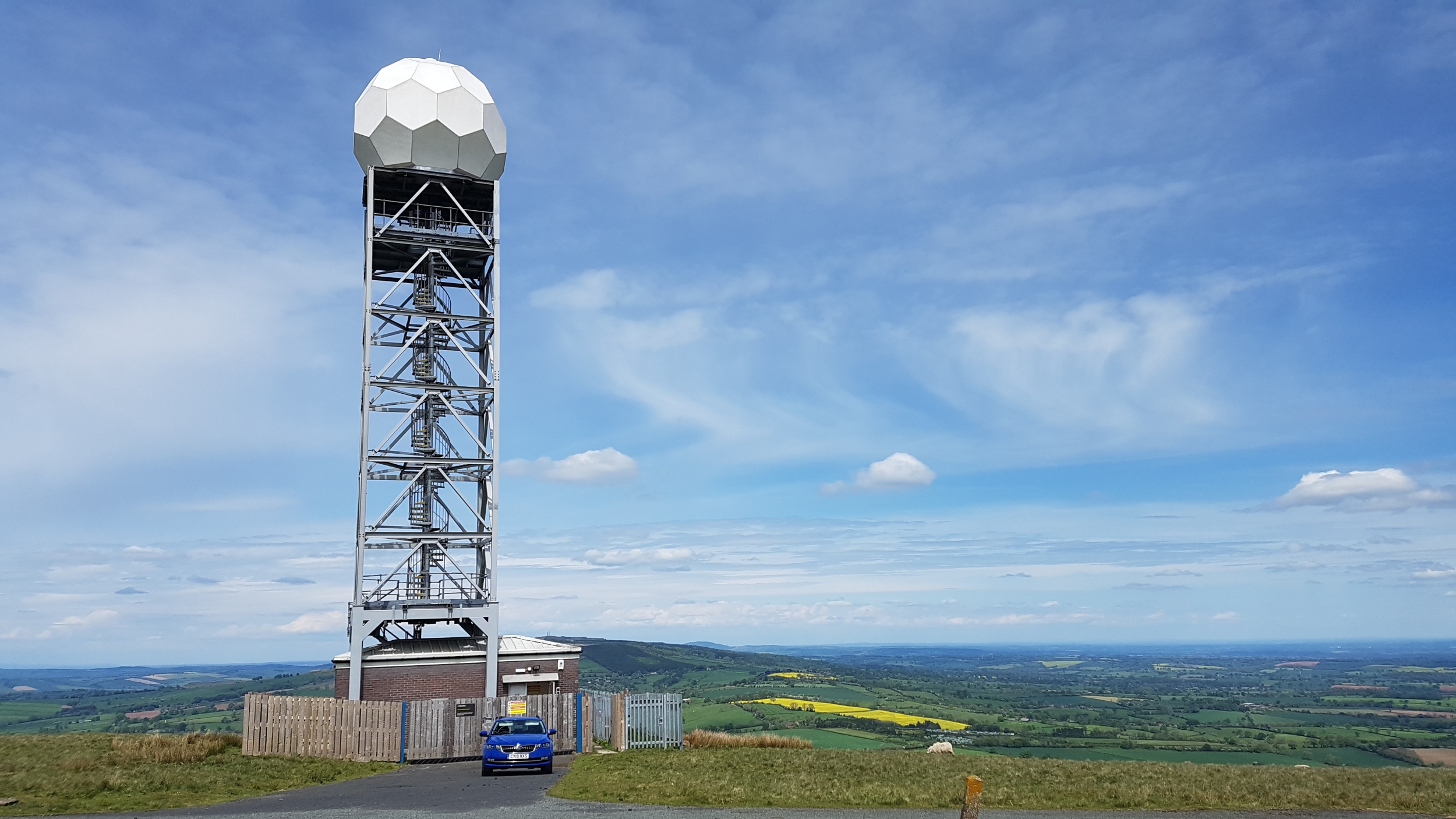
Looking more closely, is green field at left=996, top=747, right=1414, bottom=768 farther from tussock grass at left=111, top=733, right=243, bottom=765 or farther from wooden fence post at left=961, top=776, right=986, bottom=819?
wooden fence post at left=961, top=776, right=986, bottom=819

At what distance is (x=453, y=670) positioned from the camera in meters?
39.9

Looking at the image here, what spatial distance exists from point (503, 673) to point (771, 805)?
2228 cm

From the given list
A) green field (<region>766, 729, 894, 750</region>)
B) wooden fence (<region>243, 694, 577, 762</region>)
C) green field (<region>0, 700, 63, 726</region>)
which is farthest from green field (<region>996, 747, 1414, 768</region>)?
green field (<region>0, 700, 63, 726</region>)

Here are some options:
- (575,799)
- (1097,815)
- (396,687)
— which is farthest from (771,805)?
(396,687)

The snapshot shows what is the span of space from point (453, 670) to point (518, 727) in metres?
11.9

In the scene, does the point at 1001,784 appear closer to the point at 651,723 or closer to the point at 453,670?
the point at 651,723

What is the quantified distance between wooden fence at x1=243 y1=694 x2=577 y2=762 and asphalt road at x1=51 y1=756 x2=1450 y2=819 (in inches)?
326

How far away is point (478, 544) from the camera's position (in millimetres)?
44094

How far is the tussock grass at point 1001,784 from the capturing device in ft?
72.3

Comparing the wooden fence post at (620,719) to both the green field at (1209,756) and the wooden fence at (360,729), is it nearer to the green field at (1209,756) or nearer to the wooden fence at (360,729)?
the wooden fence at (360,729)

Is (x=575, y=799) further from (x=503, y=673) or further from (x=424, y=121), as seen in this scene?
(x=424, y=121)

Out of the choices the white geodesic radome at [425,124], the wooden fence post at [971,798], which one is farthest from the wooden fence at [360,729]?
the wooden fence post at [971,798]

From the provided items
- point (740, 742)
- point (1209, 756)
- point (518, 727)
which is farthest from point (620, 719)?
point (1209, 756)

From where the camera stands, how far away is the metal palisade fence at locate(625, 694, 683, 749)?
34.7 m
